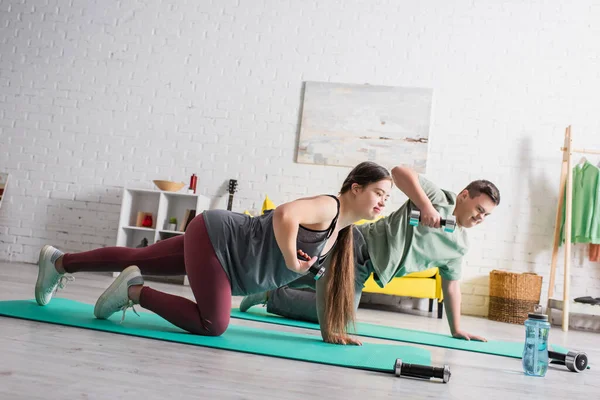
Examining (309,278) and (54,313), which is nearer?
(54,313)

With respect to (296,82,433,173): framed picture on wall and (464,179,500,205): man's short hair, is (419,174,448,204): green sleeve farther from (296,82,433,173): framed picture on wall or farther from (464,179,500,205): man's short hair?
(296,82,433,173): framed picture on wall

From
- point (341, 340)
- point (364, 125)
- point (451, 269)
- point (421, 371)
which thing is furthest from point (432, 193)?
point (364, 125)

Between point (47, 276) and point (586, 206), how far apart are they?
4.56m

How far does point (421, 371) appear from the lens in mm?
1931

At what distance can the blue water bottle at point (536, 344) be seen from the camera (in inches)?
85.5

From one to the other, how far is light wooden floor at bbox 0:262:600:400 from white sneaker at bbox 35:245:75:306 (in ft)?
1.37

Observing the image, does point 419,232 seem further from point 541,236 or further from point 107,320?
point 541,236

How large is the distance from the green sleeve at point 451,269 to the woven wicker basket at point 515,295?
242 cm

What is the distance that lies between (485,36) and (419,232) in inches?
146

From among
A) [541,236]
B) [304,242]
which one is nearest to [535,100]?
[541,236]

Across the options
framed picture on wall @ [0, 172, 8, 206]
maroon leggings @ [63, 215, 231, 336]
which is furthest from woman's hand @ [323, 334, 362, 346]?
framed picture on wall @ [0, 172, 8, 206]

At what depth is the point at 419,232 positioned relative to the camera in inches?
113

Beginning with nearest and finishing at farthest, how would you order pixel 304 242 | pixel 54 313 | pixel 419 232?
pixel 304 242, pixel 54 313, pixel 419 232

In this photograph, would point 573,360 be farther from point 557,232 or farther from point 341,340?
point 557,232
